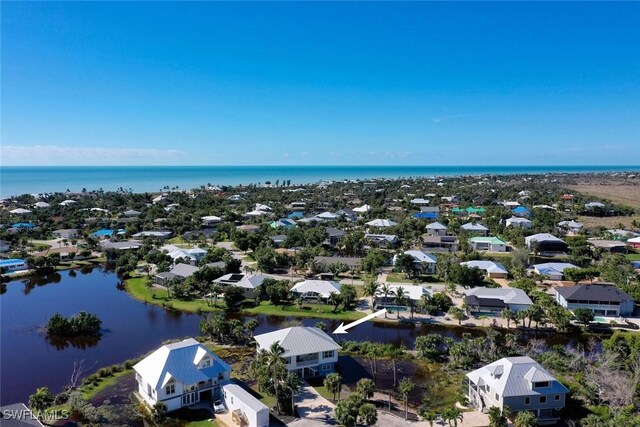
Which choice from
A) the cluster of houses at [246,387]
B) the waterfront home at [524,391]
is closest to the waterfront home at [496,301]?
the cluster of houses at [246,387]

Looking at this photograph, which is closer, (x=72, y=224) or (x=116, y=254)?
(x=116, y=254)

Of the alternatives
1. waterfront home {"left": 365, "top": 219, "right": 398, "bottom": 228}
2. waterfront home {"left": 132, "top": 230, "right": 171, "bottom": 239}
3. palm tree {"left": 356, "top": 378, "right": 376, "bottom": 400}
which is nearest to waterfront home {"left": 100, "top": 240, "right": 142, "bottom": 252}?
waterfront home {"left": 132, "top": 230, "right": 171, "bottom": 239}

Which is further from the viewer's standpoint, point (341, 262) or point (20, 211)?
point (20, 211)

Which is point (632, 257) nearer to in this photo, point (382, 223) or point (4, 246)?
point (382, 223)

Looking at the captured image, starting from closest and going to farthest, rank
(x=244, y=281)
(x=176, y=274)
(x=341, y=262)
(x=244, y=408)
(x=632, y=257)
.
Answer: (x=244, y=408) < (x=244, y=281) < (x=176, y=274) < (x=341, y=262) < (x=632, y=257)

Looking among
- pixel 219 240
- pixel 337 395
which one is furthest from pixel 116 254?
pixel 337 395

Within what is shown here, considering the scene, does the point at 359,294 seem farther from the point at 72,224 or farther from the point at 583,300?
the point at 72,224

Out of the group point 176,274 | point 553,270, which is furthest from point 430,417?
point 553,270
